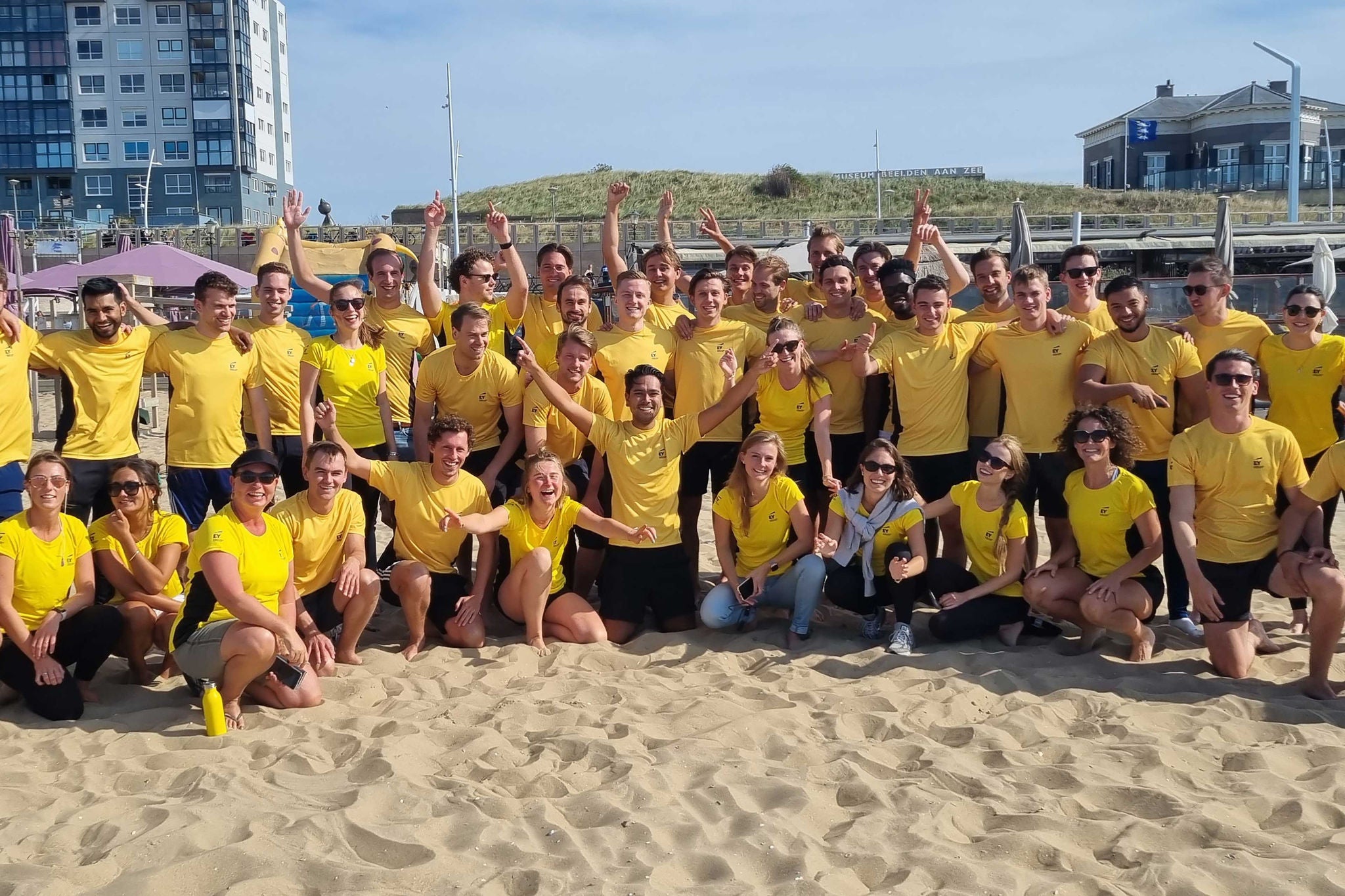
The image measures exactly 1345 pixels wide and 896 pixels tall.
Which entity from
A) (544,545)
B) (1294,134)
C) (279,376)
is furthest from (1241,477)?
(1294,134)

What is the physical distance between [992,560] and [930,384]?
1.03 metres

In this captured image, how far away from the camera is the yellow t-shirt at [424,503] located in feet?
18.3

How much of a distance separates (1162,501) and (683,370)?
264cm

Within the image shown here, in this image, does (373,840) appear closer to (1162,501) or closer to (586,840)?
(586,840)

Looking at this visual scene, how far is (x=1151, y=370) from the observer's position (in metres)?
5.69

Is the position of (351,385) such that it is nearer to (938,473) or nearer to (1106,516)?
(938,473)

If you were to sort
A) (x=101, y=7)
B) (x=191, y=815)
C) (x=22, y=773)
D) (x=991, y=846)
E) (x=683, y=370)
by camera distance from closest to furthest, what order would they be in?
(x=991, y=846)
(x=191, y=815)
(x=22, y=773)
(x=683, y=370)
(x=101, y=7)

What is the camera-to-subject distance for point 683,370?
245 inches

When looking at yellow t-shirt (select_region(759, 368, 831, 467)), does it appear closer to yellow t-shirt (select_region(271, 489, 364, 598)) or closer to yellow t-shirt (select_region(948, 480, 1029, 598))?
yellow t-shirt (select_region(948, 480, 1029, 598))

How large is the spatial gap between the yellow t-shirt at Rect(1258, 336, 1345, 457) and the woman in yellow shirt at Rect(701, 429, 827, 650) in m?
2.45

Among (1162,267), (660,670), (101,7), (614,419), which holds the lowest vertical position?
(660,670)

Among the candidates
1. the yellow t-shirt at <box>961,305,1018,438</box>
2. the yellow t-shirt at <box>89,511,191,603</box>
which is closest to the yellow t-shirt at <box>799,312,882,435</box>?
the yellow t-shirt at <box>961,305,1018,438</box>

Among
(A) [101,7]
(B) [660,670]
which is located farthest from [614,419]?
(A) [101,7]

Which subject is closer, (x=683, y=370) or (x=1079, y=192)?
(x=683, y=370)
